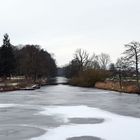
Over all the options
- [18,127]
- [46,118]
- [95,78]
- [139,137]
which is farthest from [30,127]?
[95,78]

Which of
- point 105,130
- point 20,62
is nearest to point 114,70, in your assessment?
point 20,62

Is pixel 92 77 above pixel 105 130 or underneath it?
→ above

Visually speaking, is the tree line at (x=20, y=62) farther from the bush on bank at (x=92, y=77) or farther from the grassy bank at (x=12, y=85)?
the bush on bank at (x=92, y=77)

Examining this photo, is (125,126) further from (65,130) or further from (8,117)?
(8,117)

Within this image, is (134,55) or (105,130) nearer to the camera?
(105,130)

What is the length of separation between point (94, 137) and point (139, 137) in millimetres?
1817

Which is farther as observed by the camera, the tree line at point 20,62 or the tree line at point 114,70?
the tree line at point 20,62

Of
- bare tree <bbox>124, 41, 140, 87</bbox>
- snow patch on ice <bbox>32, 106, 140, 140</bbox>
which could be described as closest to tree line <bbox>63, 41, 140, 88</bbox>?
bare tree <bbox>124, 41, 140, 87</bbox>

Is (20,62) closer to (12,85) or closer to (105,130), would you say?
(12,85)

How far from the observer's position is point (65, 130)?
1808 cm

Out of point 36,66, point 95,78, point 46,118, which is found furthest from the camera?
point 36,66

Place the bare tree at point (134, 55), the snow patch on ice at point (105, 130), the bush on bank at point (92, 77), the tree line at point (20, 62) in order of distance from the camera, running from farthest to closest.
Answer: the tree line at point (20, 62) → the bush on bank at point (92, 77) → the bare tree at point (134, 55) → the snow patch on ice at point (105, 130)

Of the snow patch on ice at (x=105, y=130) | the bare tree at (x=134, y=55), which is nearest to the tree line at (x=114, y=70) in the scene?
the bare tree at (x=134, y=55)

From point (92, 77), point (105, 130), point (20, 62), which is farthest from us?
point (20, 62)
